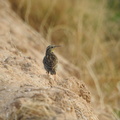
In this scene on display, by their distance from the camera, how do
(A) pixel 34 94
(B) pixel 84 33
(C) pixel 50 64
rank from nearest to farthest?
(A) pixel 34 94 < (C) pixel 50 64 < (B) pixel 84 33

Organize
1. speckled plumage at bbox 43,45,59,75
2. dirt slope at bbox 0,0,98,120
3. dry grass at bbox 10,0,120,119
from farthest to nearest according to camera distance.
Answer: dry grass at bbox 10,0,120,119, speckled plumage at bbox 43,45,59,75, dirt slope at bbox 0,0,98,120

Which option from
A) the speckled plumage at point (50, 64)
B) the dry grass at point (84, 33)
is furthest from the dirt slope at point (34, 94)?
the dry grass at point (84, 33)

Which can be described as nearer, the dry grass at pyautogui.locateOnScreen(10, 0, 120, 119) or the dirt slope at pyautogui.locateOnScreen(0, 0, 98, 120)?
the dirt slope at pyautogui.locateOnScreen(0, 0, 98, 120)

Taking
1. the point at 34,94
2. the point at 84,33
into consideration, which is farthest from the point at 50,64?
the point at 84,33

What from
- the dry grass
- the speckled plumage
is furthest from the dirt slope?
the dry grass

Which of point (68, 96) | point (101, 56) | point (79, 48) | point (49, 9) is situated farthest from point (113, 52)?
point (68, 96)

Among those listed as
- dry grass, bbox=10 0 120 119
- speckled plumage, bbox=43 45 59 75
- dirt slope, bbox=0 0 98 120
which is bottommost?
dirt slope, bbox=0 0 98 120

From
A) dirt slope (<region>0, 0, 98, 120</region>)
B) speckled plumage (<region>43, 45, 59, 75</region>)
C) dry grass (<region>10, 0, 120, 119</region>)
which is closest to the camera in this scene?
dirt slope (<region>0, 0, 98, 120</region>)

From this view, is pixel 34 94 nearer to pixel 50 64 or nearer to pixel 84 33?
pixel 50 64

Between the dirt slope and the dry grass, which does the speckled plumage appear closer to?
the dirt slope
